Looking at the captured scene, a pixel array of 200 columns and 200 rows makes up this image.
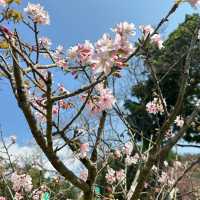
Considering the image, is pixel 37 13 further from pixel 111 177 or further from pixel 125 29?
pixel 111 177

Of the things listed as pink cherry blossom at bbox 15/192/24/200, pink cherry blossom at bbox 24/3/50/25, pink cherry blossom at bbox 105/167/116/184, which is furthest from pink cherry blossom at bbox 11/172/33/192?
pink cherry blossom at bbox 24/3/50/25

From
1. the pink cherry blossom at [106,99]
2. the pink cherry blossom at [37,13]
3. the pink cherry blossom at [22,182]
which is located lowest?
the pink cherry blossom at [106,99]

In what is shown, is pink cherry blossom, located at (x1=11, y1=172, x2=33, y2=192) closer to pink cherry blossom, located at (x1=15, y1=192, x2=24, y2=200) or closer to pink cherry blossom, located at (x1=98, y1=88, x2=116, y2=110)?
pink cherry blossom, located at (x1=15, y1=192, x2=24, y2=200)

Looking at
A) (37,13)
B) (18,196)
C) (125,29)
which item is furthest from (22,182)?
(125,29)

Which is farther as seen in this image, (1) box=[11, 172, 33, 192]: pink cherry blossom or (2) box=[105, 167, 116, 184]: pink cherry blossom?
(2) box=[105, 167, 116, 184]: pink cherry blossom

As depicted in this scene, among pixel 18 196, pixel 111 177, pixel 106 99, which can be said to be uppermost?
pixel 111 177

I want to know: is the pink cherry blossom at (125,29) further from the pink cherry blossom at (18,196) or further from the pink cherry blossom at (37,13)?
the pink cherry blossom at (18,196)

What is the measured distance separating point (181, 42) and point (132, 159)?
12077mm

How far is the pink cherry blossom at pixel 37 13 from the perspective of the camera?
118 inches

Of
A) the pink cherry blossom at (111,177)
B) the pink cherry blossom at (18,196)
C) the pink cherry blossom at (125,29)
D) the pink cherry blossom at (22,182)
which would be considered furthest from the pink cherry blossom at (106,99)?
the pink cherry blossom at (111,177)

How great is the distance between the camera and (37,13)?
2996 millimetres

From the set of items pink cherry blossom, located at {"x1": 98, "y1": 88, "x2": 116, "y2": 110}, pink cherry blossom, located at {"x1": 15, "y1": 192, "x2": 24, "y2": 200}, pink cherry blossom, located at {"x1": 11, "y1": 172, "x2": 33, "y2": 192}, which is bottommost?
pink cherry blossom, located at {"x1": 98, "y1": 88, "x2": 116, "y2": 110}

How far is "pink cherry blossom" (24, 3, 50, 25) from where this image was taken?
299 cm

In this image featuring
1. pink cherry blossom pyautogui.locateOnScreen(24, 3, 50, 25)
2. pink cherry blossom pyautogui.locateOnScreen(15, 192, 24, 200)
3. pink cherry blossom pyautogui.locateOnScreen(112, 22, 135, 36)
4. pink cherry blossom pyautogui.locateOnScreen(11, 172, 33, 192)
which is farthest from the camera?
pink cherry blossom pyautogui.locateOnScreen(15, 192, 24, 200)
